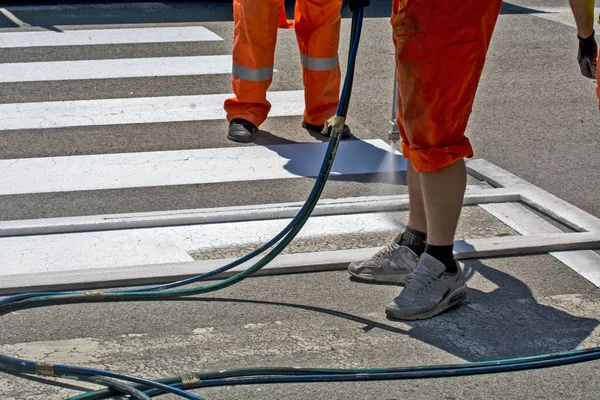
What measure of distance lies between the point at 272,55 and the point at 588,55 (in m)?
2.58

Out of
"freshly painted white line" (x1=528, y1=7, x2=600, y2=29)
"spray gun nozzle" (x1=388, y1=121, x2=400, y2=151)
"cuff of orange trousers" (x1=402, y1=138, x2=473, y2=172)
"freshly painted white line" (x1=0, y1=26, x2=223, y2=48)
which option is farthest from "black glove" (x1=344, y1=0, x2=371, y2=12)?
"freshly painted white line" (x1=528, y1=7, x2=600, y2=29)

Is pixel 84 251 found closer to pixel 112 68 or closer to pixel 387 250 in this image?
pixel 387 250

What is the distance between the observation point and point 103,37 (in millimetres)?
8297

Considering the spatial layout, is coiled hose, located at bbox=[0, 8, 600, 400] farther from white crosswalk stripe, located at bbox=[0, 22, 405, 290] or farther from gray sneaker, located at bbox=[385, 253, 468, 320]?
white crosswalk stripe, located at bbox=[0, 22, 405, 290]

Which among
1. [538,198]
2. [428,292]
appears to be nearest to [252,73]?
[538,198]

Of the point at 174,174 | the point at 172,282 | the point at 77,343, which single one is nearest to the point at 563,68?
the point at 174,174

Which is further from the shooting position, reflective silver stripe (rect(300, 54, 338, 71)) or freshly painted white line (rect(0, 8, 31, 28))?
freshly painted white line (rect(0, 8, 31, 28))

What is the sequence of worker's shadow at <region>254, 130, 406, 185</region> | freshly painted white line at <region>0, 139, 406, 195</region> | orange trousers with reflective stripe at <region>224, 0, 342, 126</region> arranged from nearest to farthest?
freshly painted white line at <region>0, 139, 406, 195</region>, worker's shadow at <region>254, 130, 406, 185</region>, orange trousers with reflective stripe at <region>224, 0, 342, 126</region>

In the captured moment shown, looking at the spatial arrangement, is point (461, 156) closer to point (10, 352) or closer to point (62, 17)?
point (10, 352)

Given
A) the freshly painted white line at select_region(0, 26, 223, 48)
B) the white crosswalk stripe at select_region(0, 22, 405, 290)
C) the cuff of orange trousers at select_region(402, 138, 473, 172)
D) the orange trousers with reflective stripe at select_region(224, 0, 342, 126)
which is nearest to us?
the cuff of orange trousers at select_region(402, 138, 473, 172)

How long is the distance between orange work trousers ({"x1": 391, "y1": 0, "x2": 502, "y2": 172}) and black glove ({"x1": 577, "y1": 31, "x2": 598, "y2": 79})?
0.39 meters

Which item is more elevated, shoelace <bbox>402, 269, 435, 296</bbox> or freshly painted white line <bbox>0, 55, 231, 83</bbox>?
freshly painted white line <bbox>0, 55, 231, 83</bbox>

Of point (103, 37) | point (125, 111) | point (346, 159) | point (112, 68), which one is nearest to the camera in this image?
point (346, 159)

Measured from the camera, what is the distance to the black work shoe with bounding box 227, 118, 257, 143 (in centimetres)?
586
